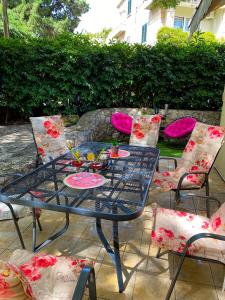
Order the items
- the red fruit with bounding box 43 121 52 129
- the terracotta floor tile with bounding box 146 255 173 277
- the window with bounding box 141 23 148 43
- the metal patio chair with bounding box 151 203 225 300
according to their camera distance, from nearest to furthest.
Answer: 1. the metal patio chair with bounding box 151 203 225 300
2. the terracotta floor tile with bounding box 146 255 173 277
3. the red fruit with bounding box 43 121 52 129
4. the window with bounding box 141 23 148 43

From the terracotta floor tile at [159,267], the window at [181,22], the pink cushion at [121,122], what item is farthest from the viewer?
the window at [181,22]

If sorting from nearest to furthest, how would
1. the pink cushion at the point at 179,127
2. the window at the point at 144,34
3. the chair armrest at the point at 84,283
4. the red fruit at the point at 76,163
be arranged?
Result: 1. the chair armrest at the point at 84,283
2. the red fruit at the point at 76,163
3. the pink cushion at the point at 179,127
4. the window at the point at 144,34

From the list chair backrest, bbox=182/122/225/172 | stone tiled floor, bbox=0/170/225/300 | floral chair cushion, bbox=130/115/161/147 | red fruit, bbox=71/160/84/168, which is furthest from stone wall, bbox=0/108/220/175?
chair backrest, bbox=182/122/225/172

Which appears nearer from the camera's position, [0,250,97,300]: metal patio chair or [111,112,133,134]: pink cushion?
[0,250,97,300]: metal patio chair

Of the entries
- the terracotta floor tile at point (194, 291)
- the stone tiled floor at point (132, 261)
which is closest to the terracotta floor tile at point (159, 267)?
the stone tiled floor at point (132, 261)

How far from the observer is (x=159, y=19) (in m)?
14.2

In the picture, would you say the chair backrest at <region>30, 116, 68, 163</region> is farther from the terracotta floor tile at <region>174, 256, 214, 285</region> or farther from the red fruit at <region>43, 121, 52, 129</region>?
the terracotta floor tile at <region>174, 256, 214, 285</region>

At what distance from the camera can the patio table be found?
1.73m

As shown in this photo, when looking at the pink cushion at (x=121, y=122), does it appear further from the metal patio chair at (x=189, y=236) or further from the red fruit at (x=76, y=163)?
the metal patio chair at (x=189, y=236)

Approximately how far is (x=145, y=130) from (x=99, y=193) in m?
2.39

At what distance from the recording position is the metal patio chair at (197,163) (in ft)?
9.47

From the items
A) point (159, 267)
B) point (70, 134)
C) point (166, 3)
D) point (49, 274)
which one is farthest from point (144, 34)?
point (49, 274)

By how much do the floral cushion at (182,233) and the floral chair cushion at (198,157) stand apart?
70cm

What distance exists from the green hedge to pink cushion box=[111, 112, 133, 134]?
2.86 feet
